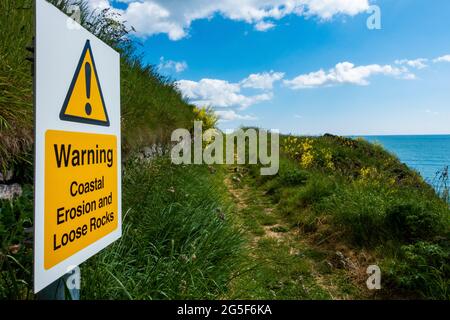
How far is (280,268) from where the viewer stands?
459 cm

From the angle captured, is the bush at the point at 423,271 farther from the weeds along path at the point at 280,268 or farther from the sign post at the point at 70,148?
the sign post at the point at 70,148

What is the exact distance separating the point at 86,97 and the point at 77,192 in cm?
48

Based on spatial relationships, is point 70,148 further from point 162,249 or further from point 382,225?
point 382,225

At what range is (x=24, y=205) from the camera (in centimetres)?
302

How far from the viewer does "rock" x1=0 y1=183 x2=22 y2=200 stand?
3263mm

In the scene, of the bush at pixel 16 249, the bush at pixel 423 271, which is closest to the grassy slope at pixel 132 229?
the bush at pixel 16 249

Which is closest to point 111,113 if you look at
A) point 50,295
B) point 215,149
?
point 50,295

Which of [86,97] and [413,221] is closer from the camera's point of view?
[86,97]

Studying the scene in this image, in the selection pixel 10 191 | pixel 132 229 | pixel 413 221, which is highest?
pixel 10 191

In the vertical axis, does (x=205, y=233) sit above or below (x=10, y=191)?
below

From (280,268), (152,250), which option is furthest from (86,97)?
(280,268)

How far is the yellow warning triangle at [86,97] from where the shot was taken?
61.7 inches
